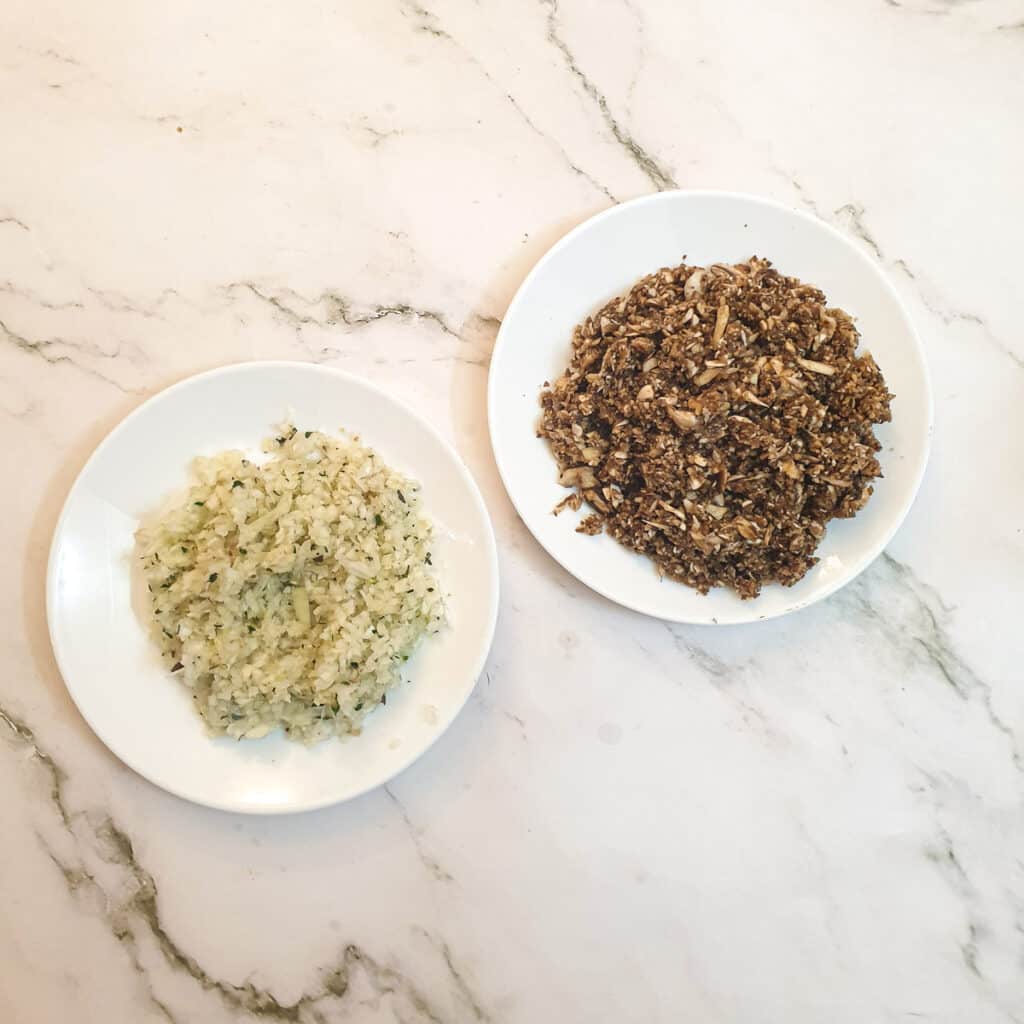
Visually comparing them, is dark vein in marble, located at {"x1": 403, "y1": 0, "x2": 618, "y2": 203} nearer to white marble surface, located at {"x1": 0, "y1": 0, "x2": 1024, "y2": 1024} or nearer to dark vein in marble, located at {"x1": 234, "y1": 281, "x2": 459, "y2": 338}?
white marble surface, located at {"x1": 0, "y1": 0, "x2": 1024, "y2": 1024}

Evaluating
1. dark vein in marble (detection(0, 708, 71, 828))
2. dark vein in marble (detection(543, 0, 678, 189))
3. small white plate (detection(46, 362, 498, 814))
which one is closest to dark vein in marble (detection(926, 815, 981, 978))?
small white plate (detection(46, 362, 498, 814))

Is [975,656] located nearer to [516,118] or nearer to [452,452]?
[452,452]

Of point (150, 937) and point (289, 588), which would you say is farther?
point (150, 937)

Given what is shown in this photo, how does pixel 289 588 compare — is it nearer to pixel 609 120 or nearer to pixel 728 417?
pixel 728 417

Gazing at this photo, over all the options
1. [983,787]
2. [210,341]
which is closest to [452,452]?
[210,341]

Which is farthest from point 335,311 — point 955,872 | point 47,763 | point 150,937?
point 955,872

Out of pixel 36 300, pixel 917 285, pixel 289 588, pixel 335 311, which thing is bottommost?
pixel 289 588
